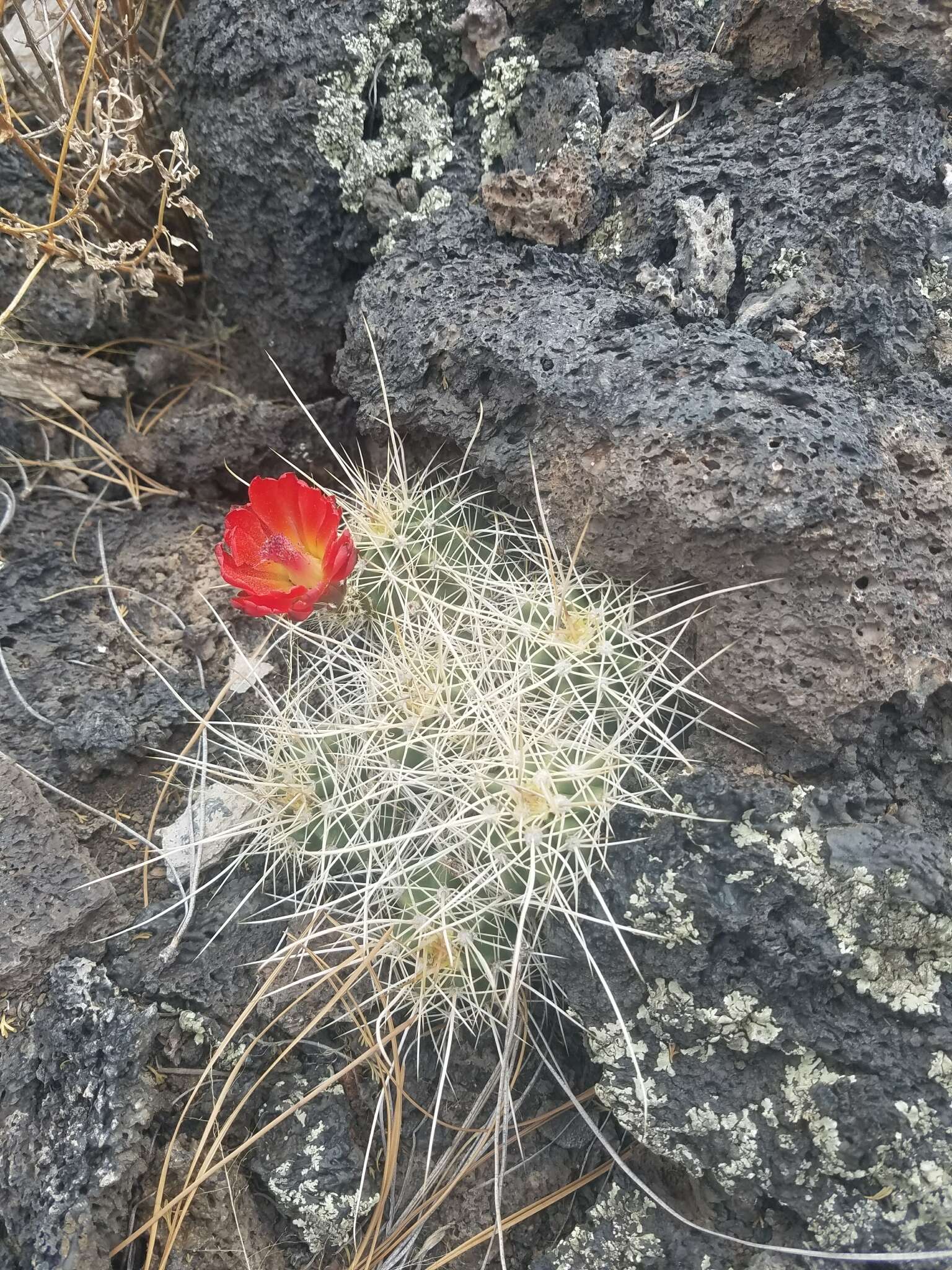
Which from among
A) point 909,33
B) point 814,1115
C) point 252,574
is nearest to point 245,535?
point 252,574

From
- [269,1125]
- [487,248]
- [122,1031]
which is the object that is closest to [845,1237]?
[269,1125]


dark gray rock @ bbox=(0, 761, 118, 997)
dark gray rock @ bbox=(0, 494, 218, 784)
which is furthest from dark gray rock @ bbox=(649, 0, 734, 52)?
dark gray rock @ bbox=(0, 761, 118, 997)

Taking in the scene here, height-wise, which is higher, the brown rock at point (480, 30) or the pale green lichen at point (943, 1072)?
the brown rock at point (480, 30)

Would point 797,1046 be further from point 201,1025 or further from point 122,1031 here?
point 122,1031

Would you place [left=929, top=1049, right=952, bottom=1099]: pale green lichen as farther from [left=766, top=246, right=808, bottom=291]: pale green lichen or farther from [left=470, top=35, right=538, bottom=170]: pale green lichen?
[left=470, top=35, right=538, bottom=170]: pale green lichen

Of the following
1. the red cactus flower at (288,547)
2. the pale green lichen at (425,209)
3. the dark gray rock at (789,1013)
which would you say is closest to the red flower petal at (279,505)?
the red cactus flower at (288,547)

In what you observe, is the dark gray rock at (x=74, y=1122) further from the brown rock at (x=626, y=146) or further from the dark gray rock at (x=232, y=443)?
the brown rock at (x=626, y=146)

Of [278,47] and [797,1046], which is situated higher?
[278,47]
